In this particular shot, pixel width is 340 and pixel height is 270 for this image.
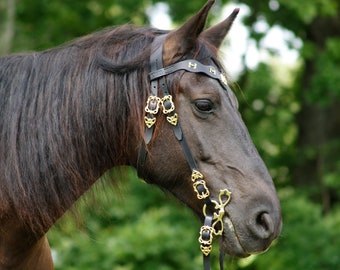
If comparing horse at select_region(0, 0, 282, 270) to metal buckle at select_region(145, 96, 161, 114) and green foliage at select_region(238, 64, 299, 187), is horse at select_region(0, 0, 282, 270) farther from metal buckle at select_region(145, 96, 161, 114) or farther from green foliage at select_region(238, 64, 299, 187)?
green foliage at select_region(238, 64, 299, 187)

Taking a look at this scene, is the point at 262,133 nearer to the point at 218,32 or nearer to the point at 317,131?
the point at 317,131

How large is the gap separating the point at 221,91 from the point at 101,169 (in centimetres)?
69

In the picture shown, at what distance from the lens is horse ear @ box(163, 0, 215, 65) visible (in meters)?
3.16

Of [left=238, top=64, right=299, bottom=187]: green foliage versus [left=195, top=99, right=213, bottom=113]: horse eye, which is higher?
[left=195, top=99, right=213, bottom=113]: horse eye

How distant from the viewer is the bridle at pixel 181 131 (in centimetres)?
307

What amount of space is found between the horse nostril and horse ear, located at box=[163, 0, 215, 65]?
83 centimetres

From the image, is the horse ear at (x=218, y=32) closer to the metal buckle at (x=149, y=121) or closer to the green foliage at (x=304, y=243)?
the metal buckle at (x=149, y=121)

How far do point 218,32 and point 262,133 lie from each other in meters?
6.83

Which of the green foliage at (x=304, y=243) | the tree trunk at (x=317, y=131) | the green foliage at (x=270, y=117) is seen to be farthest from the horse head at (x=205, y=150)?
the tree trunk at (x=317, y=131)

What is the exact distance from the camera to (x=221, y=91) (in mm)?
3156

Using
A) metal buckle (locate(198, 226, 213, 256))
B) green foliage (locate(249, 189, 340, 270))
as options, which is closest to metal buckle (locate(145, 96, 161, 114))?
metal buckle (locate(198, 226, 213, 256))

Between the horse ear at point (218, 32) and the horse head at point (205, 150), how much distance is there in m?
0.17

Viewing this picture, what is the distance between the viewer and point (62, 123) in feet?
10.4

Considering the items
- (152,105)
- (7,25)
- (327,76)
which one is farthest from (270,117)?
(152,105)
